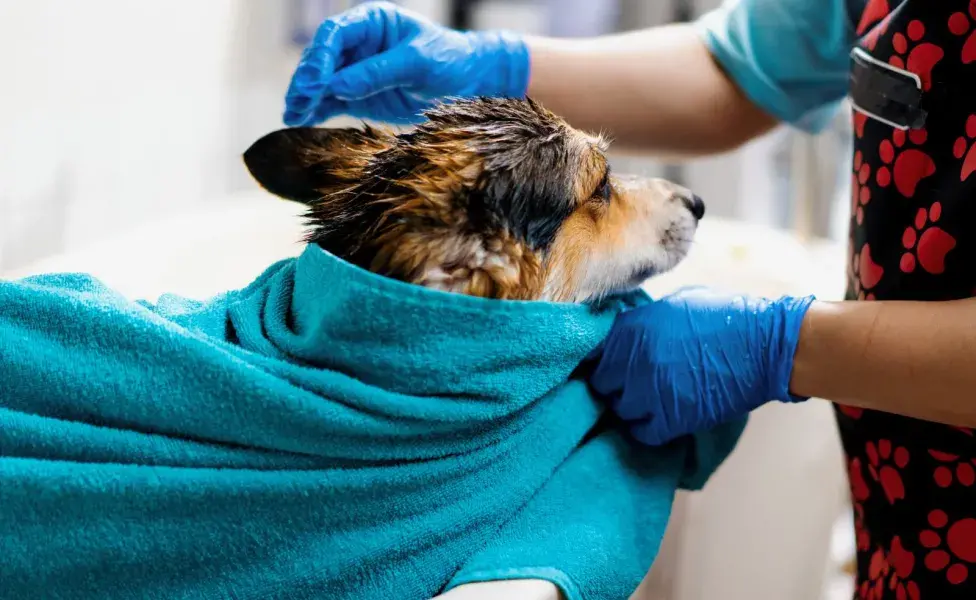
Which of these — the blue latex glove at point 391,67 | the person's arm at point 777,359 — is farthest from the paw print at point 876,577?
the blue latex glove at point 391,67

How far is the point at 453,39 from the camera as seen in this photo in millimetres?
1220

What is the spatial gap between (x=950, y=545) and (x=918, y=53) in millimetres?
557

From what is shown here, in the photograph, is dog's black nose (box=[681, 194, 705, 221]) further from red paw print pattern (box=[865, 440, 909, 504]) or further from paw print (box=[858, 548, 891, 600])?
paw print (box=[858, 548, 891, 600])

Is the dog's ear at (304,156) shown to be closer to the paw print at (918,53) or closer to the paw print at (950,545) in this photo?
the paw print at (918,53)

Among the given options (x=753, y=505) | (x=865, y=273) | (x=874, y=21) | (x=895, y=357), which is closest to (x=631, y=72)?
(x=874, y=21)

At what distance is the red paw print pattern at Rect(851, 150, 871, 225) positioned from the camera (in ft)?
3.43

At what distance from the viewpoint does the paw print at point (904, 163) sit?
3.16 feet

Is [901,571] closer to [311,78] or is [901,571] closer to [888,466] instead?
[888,466]

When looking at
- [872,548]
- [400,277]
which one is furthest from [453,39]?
[872,548]

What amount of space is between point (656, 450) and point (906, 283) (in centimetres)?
34

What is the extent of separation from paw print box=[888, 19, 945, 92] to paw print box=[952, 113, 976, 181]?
0.15 feet

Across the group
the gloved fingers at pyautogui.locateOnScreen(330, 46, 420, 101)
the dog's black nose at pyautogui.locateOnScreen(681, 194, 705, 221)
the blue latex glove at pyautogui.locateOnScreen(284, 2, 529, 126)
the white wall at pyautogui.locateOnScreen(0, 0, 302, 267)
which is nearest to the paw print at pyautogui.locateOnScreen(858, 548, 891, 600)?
the dog's black nose at pyautogui.locateOnScreen(681, 194, 705, 221)

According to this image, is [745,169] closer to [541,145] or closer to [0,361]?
[541,145]

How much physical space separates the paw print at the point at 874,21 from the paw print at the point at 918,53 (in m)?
0.04
